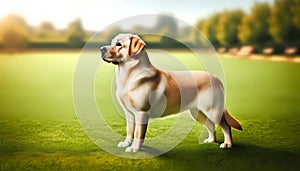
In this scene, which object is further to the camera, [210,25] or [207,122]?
[210,25]

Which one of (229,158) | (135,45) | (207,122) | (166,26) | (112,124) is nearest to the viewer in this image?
(135,45)

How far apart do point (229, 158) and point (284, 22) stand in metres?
2.10

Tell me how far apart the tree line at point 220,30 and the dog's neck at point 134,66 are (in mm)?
385

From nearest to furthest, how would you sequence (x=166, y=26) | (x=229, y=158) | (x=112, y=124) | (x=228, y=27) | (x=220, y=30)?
1. (x=229, y=158)
2. (x=166, y=26)
3. (x=112, y=124)
4. (x=220, y=30)
5. (x=228, y=27)

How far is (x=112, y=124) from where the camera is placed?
8.22 ft

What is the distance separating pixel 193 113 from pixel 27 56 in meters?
1.96

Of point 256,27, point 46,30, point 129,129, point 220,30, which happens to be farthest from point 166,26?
point 256,27

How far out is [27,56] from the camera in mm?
3670

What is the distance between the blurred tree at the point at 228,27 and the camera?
3576mm

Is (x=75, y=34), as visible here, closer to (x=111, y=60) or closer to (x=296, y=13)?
(x=111, y=60)

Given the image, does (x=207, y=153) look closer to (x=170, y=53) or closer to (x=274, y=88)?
(x=170, y=53)

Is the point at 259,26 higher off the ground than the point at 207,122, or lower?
higher

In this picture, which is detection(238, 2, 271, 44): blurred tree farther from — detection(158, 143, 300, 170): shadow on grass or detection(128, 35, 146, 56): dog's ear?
detection(128, 35, 146, 56): dog's ear

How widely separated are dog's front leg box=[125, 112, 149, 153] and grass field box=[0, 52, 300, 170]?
63mm
